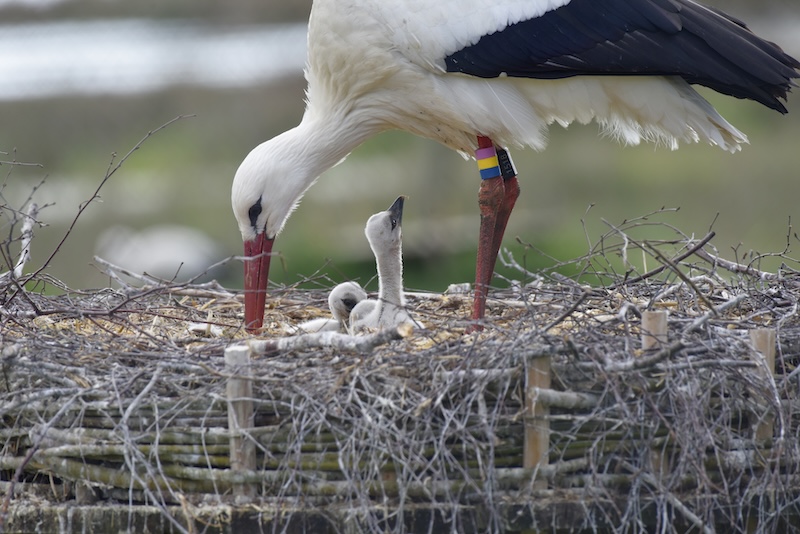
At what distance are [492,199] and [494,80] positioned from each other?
59 cm

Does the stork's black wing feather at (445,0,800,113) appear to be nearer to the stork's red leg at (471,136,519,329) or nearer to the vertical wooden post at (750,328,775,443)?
the stork's red leg at (471,136,519,329)

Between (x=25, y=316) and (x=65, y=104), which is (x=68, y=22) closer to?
(x=65, y=104)

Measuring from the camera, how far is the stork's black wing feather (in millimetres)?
4609

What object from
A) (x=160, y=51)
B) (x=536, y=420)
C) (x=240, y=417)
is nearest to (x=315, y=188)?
(x=160, y=51)

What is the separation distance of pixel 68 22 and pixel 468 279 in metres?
4.31

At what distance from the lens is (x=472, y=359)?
12.1ft

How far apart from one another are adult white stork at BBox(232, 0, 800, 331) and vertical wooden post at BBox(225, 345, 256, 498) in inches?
51.5

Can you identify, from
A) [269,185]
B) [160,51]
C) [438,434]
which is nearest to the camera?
[438,434]

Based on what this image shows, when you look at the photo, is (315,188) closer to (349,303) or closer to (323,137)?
(323,137)

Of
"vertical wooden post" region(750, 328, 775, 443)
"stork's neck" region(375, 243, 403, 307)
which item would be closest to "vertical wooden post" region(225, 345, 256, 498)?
"stork's neck" region(375, 243, 403, 307)

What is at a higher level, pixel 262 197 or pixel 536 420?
pixel 262 197

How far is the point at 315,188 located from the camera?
12.6m

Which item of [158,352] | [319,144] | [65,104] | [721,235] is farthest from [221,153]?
[158,352]

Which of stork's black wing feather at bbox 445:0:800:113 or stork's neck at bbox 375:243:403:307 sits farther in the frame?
stork's neck at bbox 375:243:403:307
